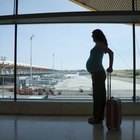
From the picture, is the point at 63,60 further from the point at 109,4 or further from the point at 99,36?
the point at 109,4

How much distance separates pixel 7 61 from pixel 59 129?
84.2 inches

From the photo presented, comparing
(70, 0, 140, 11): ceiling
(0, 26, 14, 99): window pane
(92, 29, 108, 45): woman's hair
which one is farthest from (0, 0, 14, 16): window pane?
(92, 29, 108, 45): woman's hair

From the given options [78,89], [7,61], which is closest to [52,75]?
[78,89]

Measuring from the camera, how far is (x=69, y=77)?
17.9 ft

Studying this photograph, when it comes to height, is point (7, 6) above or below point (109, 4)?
below

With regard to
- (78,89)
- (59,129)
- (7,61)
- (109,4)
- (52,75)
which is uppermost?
(109,4)

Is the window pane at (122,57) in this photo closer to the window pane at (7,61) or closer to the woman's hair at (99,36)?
the woman's hair at (99,36)

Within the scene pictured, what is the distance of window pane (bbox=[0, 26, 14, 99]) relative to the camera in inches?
206

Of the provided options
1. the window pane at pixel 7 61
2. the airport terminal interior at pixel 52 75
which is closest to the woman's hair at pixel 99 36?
the airport terminal interior at pixel 52 75

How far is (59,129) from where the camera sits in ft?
12.3

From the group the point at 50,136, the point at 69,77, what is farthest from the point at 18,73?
the point at 50,136

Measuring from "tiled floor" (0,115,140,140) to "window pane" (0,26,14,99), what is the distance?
0.76 m

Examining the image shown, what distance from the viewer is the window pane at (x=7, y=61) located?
523cm

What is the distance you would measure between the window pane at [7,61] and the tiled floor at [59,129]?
0.76 metres
